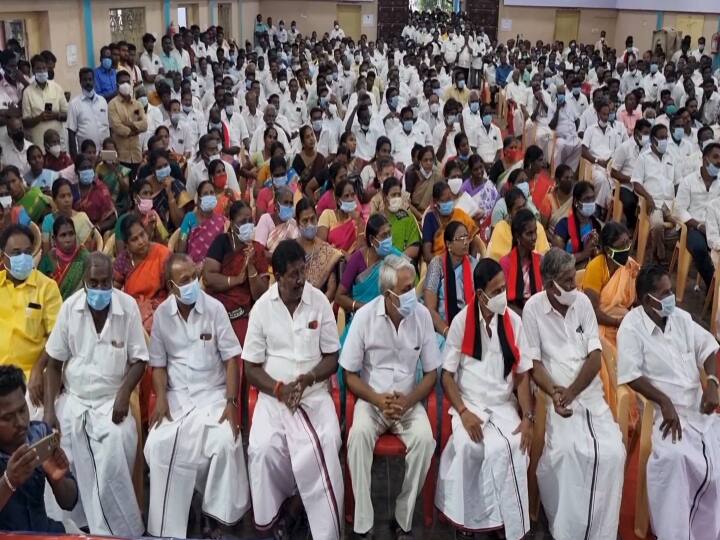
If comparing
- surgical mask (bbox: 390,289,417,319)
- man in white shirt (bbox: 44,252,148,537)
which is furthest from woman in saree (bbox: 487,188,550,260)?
man in white shirt (bbox: 44,252,148,537)

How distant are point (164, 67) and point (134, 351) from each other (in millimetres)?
9279

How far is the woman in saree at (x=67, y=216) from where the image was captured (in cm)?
476

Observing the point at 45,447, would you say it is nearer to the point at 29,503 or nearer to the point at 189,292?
the point at 29,503

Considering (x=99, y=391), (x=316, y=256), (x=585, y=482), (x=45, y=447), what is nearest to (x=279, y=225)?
(x=316, y=256)

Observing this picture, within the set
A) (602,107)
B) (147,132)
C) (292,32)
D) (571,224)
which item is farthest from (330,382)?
(292,32)

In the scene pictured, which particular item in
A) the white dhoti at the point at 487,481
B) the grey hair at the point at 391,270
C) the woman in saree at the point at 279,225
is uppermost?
the grey hair at the point at 391,270

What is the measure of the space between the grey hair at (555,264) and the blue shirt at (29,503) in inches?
85.3

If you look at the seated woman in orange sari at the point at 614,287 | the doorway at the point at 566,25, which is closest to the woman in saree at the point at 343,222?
the seated woman in orange sari at the point at 614,287

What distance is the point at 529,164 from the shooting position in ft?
20.6

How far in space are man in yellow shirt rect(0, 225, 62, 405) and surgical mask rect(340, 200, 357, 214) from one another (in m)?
1.95

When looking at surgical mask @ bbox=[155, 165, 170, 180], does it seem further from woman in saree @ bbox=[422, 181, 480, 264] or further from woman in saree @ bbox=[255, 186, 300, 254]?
woman in saree @ bbox=[422, 181, 480, 264]

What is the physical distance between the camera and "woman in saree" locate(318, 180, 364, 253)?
4.95m

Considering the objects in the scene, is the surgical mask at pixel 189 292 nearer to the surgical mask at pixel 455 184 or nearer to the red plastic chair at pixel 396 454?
the red plastic chair at pixel 396 454

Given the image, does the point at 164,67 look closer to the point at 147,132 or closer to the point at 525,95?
the point at 147,132
